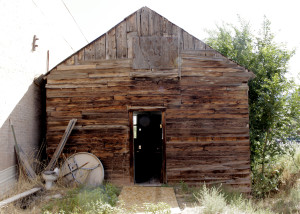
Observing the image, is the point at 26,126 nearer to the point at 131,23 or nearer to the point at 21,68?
the point at 21,68

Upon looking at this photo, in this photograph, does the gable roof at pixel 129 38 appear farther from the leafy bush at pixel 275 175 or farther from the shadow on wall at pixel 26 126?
the leafy bush at pixel 275 175

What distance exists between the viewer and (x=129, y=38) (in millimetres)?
8086

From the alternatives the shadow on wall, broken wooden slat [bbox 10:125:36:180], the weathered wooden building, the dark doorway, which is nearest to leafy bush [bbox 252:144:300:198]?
the weathered wooden building

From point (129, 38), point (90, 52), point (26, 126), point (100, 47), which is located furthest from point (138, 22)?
point (26, 126)

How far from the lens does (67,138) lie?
25.2ft

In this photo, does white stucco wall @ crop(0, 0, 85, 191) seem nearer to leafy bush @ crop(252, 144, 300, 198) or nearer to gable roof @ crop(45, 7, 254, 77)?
gable roof @ crop(45, 7, 254, 77)

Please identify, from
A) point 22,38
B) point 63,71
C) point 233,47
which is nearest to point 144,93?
point 63,71

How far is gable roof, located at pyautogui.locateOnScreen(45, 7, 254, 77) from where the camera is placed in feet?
26.5

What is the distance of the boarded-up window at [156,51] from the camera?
8000 mm

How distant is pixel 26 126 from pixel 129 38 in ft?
14.3

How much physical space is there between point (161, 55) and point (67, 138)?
4004mm

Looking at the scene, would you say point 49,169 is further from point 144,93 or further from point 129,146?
point 144,93

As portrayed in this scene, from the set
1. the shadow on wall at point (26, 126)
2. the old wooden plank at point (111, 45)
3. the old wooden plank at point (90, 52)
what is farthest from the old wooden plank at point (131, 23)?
the shadow on wall at point (26, 126)

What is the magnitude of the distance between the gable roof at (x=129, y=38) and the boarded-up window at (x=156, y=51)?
15 centimetres
